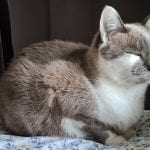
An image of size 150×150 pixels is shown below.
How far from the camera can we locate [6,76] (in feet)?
4.01

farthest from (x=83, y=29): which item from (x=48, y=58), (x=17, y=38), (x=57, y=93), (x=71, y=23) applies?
(x=57, y=93)

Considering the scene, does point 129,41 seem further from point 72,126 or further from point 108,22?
point 72,126

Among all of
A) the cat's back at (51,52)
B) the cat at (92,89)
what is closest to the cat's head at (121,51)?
the cat at (92,89)

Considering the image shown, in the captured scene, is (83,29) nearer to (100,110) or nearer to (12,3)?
(12,3)

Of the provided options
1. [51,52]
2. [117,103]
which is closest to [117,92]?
[117,103]

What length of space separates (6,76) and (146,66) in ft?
1.44

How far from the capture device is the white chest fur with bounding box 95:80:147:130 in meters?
1.12

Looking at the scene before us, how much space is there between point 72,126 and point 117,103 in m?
0.15

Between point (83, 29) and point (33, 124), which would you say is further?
point (83, 29)

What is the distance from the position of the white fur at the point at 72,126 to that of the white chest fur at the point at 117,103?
0.22ft

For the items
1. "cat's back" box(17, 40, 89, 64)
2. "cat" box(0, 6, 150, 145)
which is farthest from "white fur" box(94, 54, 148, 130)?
"cat's back" box(17, 40, 89, 64)

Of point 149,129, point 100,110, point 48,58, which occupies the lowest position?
point 149,129

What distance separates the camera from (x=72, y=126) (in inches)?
45.1

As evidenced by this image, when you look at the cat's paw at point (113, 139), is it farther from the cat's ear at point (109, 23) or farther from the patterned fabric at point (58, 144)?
the cat's ear at point (109, 23)
